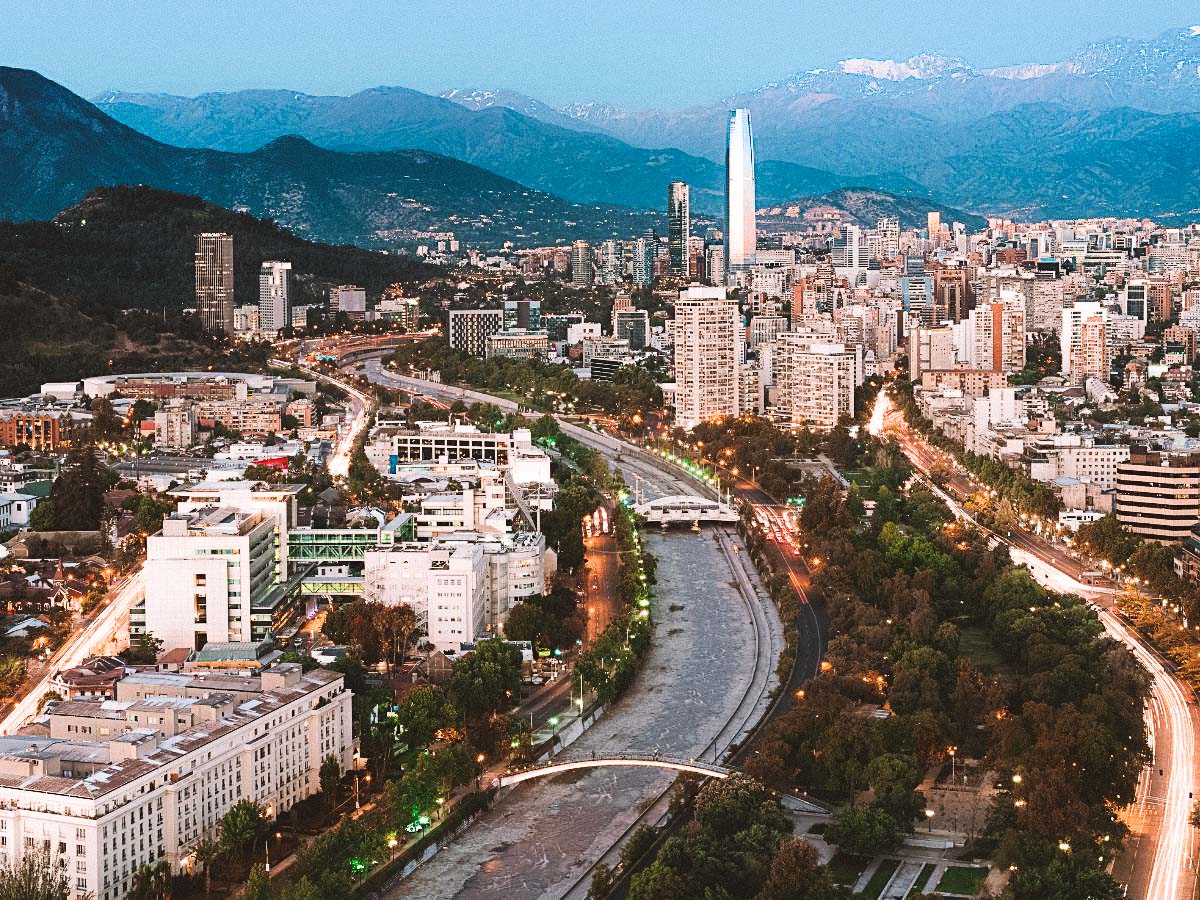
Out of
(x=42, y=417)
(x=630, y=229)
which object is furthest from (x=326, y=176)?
(x=42, y=417)

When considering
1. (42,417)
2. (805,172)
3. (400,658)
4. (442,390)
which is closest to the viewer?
(400,658)

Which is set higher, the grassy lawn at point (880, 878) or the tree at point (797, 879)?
the tree at point (797, 879)

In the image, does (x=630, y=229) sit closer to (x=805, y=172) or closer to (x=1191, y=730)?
(x=805, y=172)

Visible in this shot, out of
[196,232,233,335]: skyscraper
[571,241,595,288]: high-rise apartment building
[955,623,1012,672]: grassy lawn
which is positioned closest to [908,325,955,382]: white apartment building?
[196,232,233,335]: skyscraper

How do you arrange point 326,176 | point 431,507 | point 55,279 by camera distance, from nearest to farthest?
point 431,507 → point 55,279 → point 326,176

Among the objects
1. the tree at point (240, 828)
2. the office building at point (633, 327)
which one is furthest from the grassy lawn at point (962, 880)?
the office building at point (633, 327)

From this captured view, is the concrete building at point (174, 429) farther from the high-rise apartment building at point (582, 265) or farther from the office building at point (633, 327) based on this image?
the high-rise apartment building at point (582, 265)

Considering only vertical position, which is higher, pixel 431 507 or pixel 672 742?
pixel 431 507
